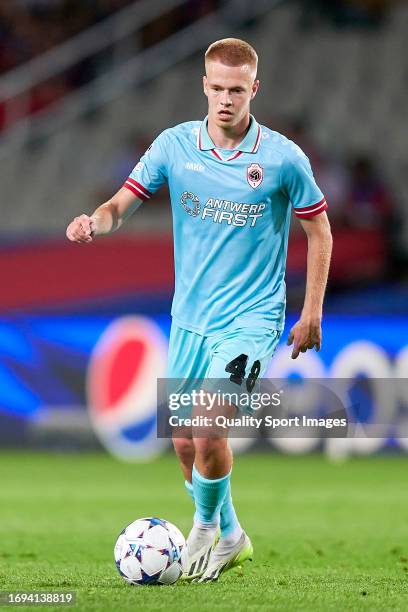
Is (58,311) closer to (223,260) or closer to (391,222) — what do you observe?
(391,222)

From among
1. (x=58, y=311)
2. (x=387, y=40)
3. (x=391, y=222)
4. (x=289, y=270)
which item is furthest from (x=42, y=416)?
(x=387, y=40)

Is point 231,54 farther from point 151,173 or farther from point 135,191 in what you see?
point 135,191

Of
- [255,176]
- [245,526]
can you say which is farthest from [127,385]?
[255,176]

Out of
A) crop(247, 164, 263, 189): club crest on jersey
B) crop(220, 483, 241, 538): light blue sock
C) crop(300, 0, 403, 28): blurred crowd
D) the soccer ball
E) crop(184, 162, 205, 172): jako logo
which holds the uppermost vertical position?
crop(300, 0, 403, 28): blurred crowd

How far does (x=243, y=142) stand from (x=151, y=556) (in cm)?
194

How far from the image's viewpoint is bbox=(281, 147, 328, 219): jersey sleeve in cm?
599

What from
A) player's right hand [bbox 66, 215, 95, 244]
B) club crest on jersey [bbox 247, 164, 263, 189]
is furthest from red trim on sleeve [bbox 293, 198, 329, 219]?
player's right hand [bbox 66, 215, 95, 244]

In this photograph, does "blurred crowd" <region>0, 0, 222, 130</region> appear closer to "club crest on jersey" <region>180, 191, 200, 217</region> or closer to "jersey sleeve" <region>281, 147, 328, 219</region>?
"club crest on jersey" <region>180, 191, 200, 217</region>

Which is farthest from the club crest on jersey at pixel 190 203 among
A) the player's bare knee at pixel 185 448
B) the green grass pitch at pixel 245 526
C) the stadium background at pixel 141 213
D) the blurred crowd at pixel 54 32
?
the blurred crowd at pixel 54 32

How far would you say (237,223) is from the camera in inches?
237

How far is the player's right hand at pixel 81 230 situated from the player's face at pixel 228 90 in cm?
75

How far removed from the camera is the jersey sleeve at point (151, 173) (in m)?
6.25

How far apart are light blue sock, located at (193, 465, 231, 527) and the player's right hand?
115cm

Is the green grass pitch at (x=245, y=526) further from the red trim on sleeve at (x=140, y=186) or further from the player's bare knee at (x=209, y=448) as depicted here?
the red trim on sleeve at (x=140, y=186)
